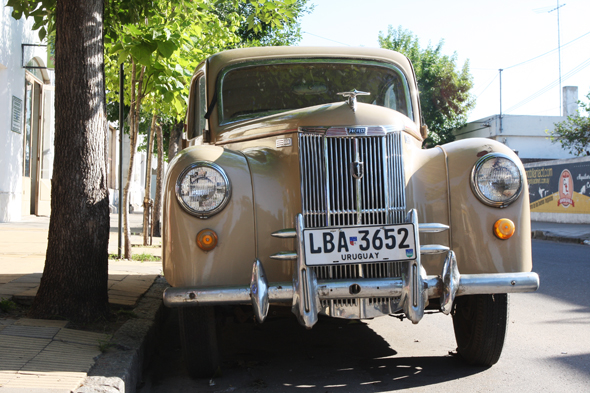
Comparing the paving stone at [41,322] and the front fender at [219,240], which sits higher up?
the front fender at [219,240]

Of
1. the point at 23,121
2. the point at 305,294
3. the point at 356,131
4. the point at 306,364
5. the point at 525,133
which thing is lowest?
Result: the point at 306,364

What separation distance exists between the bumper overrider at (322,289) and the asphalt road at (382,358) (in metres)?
0.53

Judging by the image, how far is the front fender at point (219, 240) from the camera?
128 inches

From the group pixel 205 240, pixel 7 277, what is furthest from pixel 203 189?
pixel 7 277

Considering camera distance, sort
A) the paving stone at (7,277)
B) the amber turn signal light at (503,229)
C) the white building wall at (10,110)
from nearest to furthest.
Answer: the amber turn signal light at (503,229)
the paving stone at (7,277)
the white building wall at (10,110)

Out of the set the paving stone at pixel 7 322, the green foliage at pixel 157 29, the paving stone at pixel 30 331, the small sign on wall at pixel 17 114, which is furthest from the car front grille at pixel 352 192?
the small sign on wall at pixel 17 114

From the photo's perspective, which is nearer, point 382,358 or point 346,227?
point 346,227

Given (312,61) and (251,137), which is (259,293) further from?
(312,61)

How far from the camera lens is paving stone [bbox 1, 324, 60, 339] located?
11.7 feet

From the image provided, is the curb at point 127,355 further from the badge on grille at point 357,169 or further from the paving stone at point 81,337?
the badge on grille at point 357,169

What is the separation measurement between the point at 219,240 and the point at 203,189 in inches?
11.9

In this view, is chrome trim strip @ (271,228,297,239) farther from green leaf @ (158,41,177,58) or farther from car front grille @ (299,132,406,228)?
green leaf @ (158,41,177,58)

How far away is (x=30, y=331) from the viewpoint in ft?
12.0

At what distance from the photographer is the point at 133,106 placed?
30.3 ft
